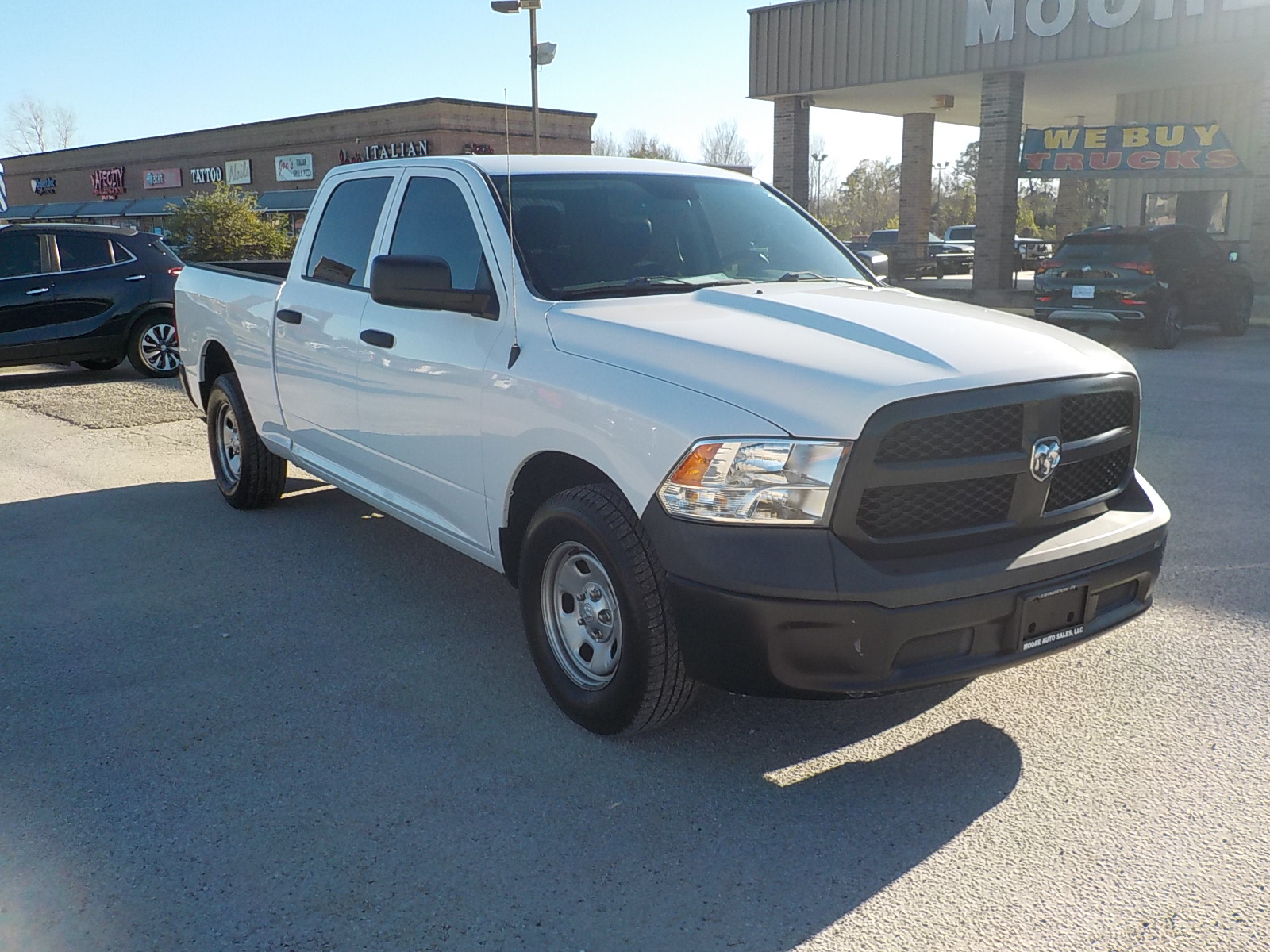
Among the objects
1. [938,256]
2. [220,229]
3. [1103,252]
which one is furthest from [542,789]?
[938,256]

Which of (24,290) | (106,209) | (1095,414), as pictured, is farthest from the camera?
(106,209)

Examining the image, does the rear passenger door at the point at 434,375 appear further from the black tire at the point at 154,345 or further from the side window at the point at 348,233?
the black tire at the point at 154,345

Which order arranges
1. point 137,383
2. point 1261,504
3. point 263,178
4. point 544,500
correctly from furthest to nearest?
point 263,178 < point 137,383 < point 1261,504 < point 544,500

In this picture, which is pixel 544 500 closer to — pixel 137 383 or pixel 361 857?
pixel 361 857

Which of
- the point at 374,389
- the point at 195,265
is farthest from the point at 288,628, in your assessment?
the point at 195,265

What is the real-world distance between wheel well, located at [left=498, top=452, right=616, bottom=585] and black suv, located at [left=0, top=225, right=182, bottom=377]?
875 centimetres

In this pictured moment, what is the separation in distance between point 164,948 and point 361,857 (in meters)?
0.55

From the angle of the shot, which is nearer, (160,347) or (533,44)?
(160,347)

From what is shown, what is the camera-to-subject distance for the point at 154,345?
12625 mm

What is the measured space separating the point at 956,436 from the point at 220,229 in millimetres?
22797

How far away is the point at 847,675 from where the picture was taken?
10.4 feet

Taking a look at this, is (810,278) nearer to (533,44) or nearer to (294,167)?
(533,44)

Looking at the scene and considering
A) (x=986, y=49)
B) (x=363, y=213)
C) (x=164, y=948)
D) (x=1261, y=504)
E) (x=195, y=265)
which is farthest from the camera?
(x=986, y=49)

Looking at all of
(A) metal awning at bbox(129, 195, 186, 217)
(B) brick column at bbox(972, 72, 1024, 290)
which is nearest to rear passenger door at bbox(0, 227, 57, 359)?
(B) brick column at bbox(972, 72, 1024, 290)
